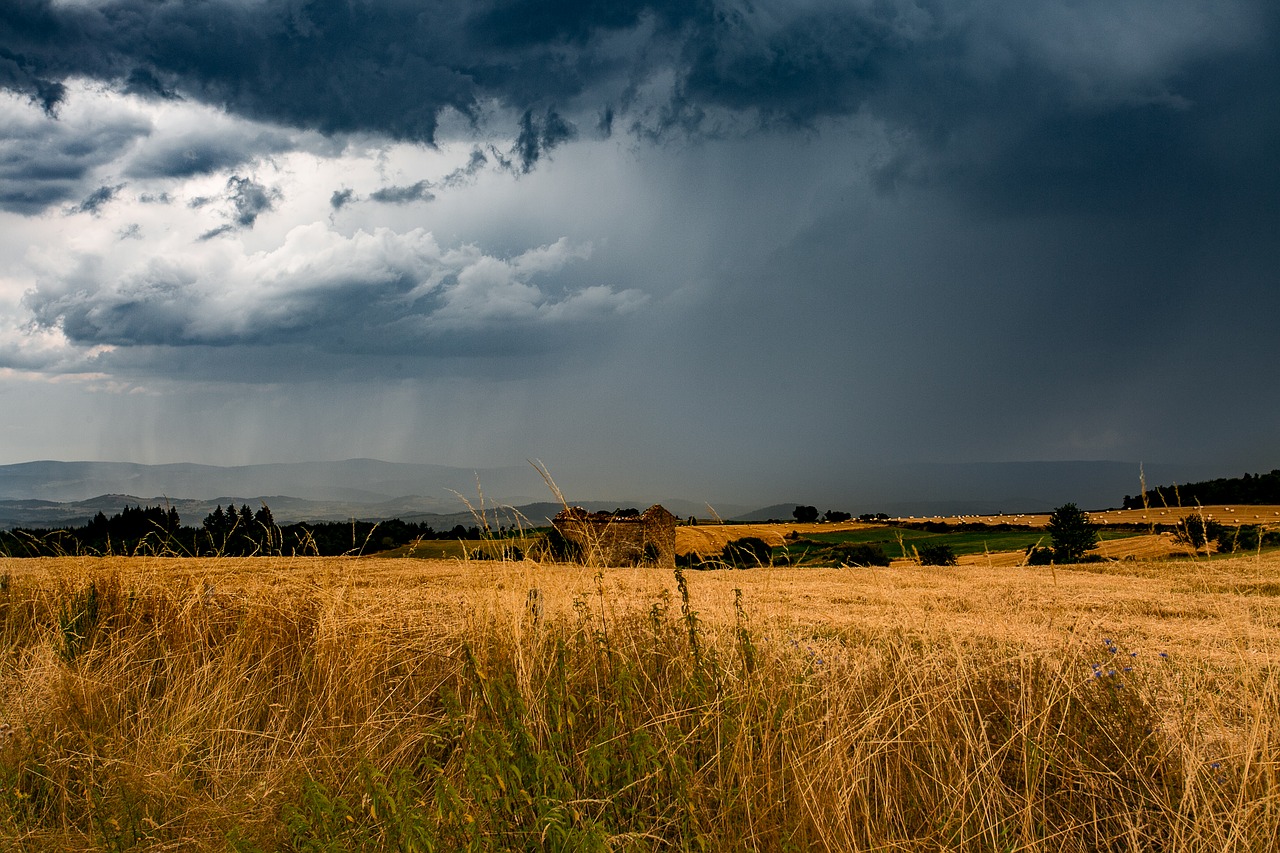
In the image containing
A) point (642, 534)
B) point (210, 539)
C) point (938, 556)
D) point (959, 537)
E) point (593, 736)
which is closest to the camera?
point (593, 736)

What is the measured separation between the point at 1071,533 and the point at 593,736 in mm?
29647

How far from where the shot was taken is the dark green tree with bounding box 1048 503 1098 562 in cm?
2800

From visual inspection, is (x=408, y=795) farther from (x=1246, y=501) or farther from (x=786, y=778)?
(x=1246, y=501)

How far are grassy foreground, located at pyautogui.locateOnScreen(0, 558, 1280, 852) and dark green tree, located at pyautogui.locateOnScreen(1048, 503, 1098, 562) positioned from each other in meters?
24.0

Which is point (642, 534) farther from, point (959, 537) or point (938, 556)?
point (959, 537)

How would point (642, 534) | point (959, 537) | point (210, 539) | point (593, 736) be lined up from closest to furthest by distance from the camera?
point (593, 736) < point (210, 539) < point (642, 534) < point (959, 537)

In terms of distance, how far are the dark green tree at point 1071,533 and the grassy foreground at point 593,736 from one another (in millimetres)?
24030

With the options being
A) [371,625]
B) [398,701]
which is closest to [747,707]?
[398,701]

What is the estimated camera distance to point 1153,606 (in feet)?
45.1

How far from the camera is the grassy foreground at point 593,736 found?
3.05 metres

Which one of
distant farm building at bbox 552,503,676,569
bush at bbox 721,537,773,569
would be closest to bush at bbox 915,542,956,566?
distant farm building at bbox 552,503,676,569

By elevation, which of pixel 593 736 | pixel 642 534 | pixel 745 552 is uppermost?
pixel 745 552

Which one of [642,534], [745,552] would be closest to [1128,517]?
[642,534]

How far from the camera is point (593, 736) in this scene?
3.82 m
